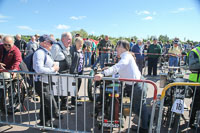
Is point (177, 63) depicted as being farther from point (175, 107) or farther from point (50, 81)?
point (50, 81)

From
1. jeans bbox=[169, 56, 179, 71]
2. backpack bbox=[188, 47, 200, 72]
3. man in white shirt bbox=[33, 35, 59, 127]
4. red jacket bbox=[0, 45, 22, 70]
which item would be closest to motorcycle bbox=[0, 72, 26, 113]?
red jacket bbox=[0, 45, 22, 70]

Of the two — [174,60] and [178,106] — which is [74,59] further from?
[174,60]

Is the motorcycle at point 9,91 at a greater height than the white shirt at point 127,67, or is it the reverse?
the white shirt at point 127,67

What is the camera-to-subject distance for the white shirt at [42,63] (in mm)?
2812

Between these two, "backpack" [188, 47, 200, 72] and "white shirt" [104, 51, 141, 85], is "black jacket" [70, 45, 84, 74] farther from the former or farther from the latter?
"backpack" [188, 47, 200, 72]

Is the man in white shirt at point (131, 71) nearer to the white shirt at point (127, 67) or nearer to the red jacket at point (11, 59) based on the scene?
the white shirt at point (127, 67)

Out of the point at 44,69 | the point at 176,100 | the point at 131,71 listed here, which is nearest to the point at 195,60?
the point at 176,100

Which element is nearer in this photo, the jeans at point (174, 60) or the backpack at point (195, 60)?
the backpack at point (195, 60)

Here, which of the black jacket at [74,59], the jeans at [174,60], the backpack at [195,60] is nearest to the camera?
the backpack at [195,60]

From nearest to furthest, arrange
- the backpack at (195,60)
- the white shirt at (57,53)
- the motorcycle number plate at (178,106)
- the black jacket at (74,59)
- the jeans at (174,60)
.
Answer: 1. the motorcycle number plate at (178,106)
2. the backpack at (195,60)
3. the white shirt at (57,53)
4. the black jacket at (74,59)
5. the jeans at (174,60)

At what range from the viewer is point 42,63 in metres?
2.86

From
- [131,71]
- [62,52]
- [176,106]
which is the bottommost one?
[176,106]

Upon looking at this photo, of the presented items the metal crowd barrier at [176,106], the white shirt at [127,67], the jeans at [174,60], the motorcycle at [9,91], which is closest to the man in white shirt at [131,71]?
the white shirt at [127,67]

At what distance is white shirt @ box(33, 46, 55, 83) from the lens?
9.23ft
